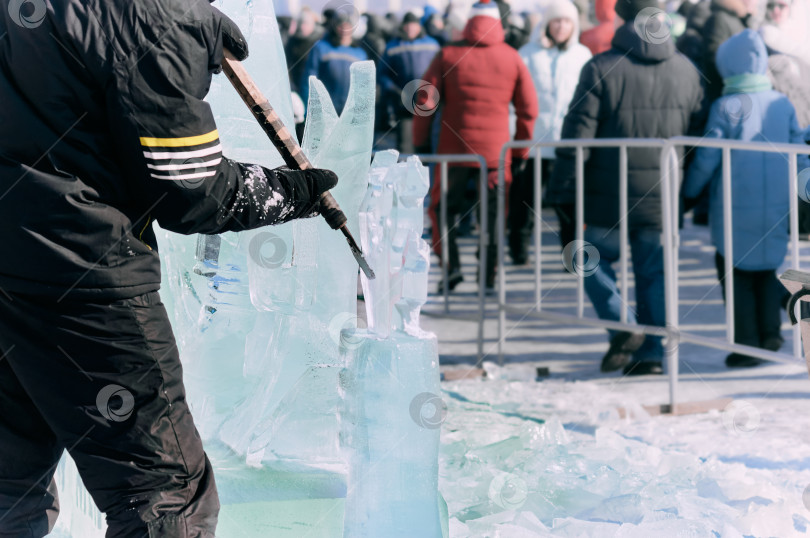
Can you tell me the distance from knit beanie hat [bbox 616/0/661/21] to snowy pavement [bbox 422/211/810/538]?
6.24 ft

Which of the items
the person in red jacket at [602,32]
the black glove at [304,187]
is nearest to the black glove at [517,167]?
the person in red jacket at [602,32]

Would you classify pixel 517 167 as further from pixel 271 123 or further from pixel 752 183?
pixel 271 123

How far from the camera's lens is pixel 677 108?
566 centimetres

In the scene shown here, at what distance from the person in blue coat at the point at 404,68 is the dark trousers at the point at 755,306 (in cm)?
359

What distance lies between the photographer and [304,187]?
8.20 feet

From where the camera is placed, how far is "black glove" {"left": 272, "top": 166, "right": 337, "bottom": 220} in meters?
2.47

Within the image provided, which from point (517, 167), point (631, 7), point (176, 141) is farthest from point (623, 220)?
point (176, 141)

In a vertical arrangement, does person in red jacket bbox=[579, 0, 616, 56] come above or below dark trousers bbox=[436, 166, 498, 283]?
above

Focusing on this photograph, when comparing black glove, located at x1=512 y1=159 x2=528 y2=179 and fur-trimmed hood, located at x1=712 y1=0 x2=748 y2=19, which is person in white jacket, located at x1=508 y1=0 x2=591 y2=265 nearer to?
black glove, located at x1=512 y1=159 x2=528 y2=179

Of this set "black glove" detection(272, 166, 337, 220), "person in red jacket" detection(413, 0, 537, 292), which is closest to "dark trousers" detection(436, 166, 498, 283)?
"person in red jacket" detection(413, 0, 537, 292)

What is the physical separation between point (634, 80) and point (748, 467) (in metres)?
2.42

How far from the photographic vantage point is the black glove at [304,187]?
2469 millimetres

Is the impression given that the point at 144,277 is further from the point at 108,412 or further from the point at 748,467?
the point at 748,467

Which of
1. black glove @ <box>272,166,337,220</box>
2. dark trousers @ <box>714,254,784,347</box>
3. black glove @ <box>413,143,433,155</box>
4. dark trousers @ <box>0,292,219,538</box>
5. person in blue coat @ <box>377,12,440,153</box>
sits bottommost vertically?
dark trousers @ <box>714,254,784,347</box>
